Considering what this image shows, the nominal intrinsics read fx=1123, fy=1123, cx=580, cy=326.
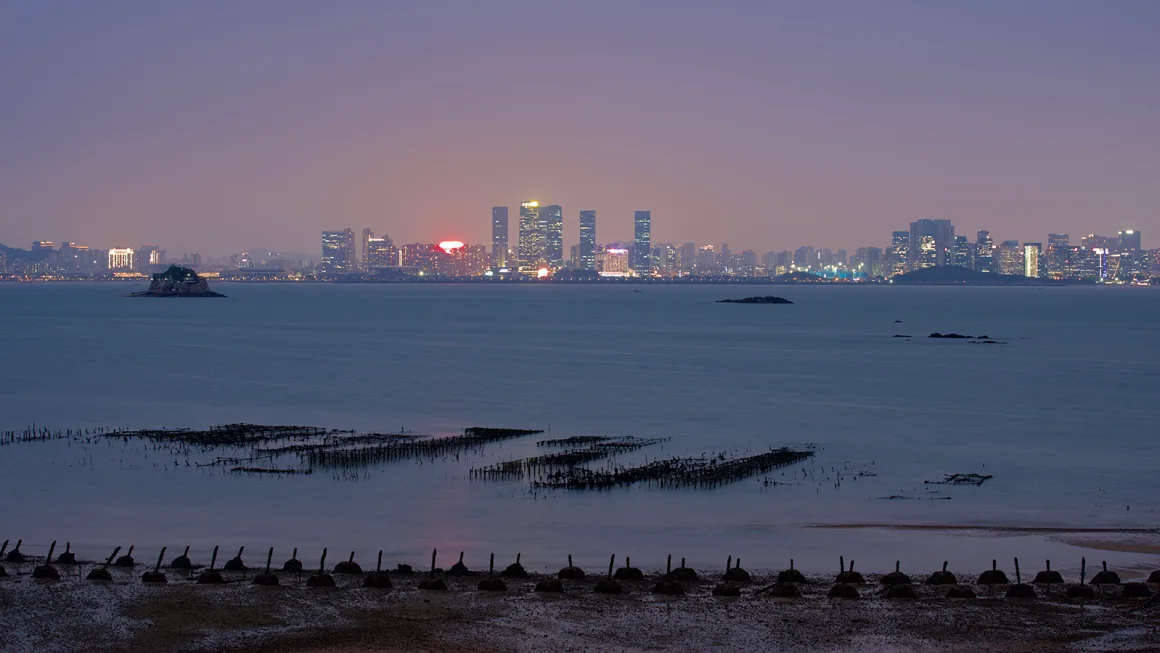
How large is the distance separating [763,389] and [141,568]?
55160mm

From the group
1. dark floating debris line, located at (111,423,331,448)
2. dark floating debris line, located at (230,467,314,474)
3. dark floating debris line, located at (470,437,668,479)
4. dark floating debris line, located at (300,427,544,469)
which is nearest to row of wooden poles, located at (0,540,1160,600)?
dark floating debris line, located at (230,467,314,474)

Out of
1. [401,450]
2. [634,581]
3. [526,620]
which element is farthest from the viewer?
[401,450]

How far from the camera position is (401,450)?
48.6m

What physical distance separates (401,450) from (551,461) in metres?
7.34

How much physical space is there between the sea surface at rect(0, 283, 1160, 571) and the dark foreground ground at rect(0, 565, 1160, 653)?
18.0ft

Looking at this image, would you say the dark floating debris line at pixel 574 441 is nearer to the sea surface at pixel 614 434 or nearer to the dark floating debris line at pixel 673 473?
the sea surface at pixel 614 434

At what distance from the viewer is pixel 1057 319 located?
Answer: 18350 centimetres

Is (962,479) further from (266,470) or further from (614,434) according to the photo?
(266,470)

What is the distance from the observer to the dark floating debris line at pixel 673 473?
41531 millimetres

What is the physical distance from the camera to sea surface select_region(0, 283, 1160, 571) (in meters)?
34.3

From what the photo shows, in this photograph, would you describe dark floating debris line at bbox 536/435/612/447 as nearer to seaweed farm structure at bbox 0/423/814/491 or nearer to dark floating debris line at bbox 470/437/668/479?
seaweed farm structure at bbox 0/423/814/491

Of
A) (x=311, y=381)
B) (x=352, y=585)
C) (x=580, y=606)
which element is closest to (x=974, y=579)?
(x=580, y=606)

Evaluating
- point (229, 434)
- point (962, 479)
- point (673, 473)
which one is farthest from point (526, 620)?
point (229, 434)

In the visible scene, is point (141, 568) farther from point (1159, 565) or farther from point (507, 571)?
point (1159, 565)
